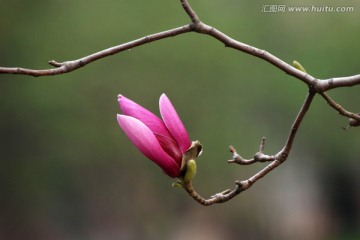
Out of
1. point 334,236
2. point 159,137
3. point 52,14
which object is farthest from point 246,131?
point 159,137

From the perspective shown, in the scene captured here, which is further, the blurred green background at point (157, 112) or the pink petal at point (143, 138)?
the blurred green background at point (157, 112)

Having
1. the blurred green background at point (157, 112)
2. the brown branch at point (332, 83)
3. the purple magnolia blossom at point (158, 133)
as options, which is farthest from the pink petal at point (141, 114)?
the blurred green background at point (157, 112)

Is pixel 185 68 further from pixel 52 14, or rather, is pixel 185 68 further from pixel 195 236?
pixel 195 236

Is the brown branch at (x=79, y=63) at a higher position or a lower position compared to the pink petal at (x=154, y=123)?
higher

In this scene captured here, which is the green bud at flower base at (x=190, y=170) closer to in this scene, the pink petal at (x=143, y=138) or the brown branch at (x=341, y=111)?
the pink petal at (x=143, y=138)

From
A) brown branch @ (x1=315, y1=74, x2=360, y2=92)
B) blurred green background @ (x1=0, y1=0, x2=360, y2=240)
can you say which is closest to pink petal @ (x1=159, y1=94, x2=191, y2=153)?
brown branch @ (x1=315, y1=74, x2=360, y2=92)

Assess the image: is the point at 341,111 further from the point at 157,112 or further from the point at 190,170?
the point at 157,112

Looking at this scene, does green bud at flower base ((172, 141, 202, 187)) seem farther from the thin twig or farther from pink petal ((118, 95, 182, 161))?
the thin twig

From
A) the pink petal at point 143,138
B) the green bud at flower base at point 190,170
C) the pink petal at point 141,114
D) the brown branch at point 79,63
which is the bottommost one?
the green bud at flower base at point 190,170
